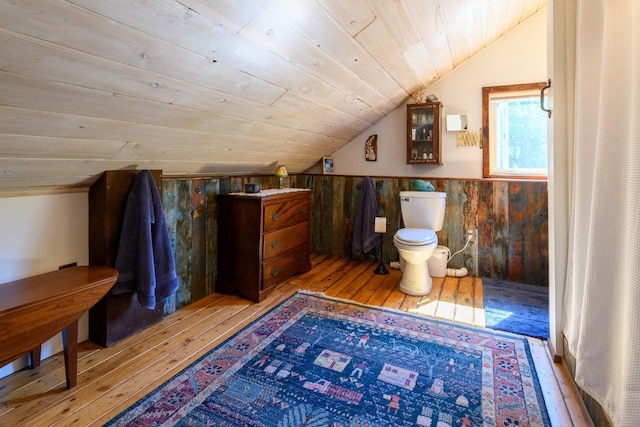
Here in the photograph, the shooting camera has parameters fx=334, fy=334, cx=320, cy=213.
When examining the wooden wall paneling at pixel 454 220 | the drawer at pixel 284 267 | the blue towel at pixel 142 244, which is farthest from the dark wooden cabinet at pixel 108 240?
the wooden wall paneling at pixel 454 220

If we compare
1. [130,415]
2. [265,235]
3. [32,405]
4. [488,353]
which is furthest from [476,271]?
[32,405]

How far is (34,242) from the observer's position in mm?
1831

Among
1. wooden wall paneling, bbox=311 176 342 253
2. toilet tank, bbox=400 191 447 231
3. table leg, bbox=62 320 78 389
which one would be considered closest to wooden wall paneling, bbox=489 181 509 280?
toilet tank, bbox=400 191 447 231

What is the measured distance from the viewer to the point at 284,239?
119 inches

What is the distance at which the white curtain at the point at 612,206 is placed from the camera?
906 mm

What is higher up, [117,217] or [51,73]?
[51,73]

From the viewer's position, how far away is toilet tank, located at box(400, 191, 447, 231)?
3137mm

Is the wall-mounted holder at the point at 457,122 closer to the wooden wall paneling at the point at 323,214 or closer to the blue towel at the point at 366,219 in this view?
the blue towel at the point at 366,219

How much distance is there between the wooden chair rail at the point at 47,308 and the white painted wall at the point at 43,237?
9cm

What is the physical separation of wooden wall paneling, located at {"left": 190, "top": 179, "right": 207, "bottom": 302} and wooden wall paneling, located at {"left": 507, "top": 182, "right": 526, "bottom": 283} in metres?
2.78

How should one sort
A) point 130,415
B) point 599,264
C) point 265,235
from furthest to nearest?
point 265,235 < point 130,415 < point 599,264

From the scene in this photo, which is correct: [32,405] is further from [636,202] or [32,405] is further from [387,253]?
[387,253]

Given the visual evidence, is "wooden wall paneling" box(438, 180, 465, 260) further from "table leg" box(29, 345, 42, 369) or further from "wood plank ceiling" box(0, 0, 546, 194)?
"table leg" box(29, 345, 42, 369)

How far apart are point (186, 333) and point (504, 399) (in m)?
1.87
